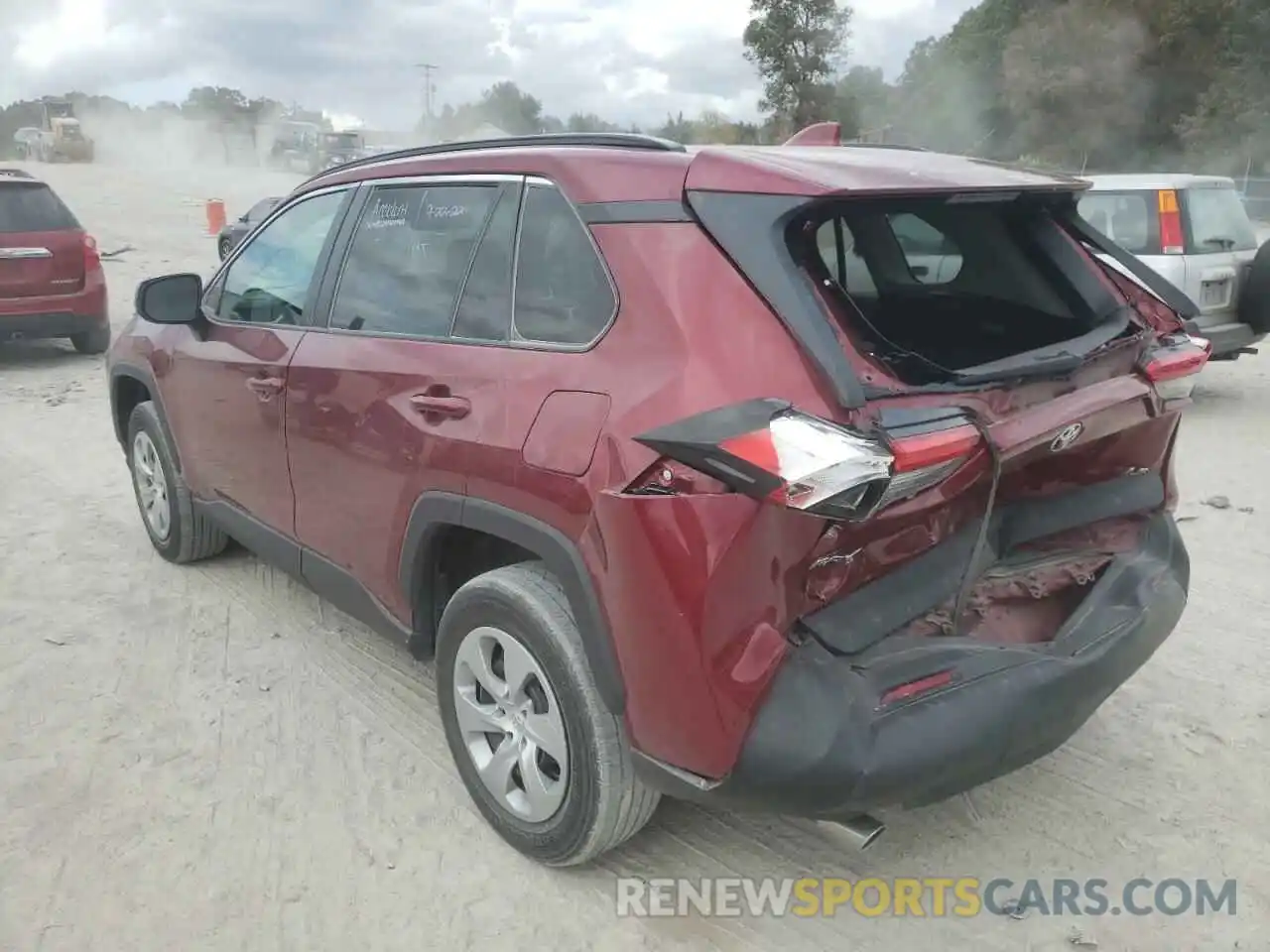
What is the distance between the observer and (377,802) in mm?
3064

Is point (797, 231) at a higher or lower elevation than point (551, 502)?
higher

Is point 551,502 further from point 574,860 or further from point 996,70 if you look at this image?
point 996,70

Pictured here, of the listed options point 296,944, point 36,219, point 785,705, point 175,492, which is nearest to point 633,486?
point 785,705

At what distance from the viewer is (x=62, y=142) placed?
152 feet

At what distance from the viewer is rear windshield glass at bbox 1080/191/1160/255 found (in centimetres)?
786

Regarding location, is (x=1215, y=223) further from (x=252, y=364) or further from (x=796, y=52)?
(x=796, y=52)

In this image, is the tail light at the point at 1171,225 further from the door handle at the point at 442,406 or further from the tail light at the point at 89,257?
the tail light at the point at 89,257

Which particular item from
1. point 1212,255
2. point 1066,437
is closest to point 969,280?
point 1066,437

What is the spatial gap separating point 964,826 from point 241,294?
10.3ft

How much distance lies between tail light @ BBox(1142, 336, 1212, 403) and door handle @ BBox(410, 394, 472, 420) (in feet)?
5.93

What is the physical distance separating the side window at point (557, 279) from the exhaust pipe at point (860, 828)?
125 cm

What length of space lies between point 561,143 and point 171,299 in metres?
2.06

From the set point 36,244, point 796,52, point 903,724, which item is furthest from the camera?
point 796,52

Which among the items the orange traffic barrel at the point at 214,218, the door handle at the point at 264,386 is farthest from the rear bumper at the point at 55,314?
the orange traffic barrel at the point at 214,218
